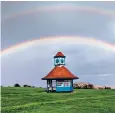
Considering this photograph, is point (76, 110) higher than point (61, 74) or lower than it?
lower

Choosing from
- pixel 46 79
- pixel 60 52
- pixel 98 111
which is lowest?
pixel 98 111

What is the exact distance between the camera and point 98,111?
31.5 meters

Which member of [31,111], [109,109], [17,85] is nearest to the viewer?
[31,111]

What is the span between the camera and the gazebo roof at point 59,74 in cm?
6112

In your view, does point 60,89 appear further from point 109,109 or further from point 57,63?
point 109,109

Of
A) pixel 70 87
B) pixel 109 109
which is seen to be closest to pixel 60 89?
pixel 70 87

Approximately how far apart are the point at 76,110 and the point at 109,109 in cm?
358

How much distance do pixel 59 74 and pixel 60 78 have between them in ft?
3.85

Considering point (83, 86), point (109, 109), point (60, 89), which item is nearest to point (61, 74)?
point (60, 89)

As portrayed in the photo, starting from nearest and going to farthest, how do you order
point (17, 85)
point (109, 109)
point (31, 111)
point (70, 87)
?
point (31, 111) < point (109, 109) < point (70, 87) < point (17, 85)

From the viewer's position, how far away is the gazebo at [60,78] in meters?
61.3

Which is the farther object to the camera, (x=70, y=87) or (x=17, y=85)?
(x=17, y=85)

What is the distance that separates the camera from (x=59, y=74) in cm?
6159

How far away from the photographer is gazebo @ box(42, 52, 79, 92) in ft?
201
